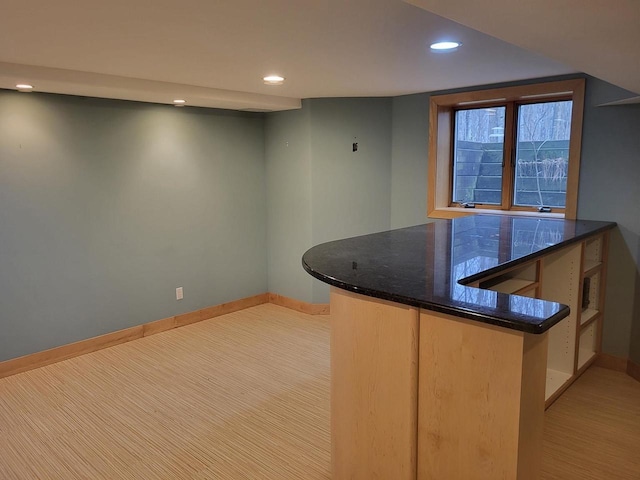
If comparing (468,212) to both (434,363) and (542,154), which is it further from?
(434,363)

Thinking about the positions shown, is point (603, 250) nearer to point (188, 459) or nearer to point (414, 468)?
point (414, 468)

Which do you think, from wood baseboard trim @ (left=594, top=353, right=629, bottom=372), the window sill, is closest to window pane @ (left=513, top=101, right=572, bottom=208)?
the window sill

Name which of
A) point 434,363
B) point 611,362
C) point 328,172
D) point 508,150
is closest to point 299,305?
point 328,172

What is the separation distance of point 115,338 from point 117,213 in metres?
1.07

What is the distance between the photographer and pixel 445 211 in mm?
4484

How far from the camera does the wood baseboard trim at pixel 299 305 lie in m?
4.89

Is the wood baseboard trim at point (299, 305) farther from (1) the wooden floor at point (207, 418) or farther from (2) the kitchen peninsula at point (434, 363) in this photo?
(2) the kitchen peninsula at point (434, 363)

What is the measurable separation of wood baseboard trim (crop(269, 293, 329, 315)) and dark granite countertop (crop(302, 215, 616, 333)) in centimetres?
174

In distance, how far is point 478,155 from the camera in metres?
4.45

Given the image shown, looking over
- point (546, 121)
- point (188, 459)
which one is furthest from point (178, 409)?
point (546, 121)

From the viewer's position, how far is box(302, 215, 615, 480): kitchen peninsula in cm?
149

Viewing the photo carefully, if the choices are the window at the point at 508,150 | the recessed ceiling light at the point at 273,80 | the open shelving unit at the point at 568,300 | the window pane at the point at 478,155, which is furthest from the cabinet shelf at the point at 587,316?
the recessed ceiling light at the point at 273,80

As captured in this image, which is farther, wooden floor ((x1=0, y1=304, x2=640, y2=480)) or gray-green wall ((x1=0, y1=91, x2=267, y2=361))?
gray-green wall ((x1=0, y1=91, x2=267, y2=361))

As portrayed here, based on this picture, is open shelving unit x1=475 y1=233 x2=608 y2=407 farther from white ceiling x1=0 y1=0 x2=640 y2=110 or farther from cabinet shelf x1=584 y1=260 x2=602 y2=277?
white ceiling x1=0 y1=0 x2=640 y2=110
